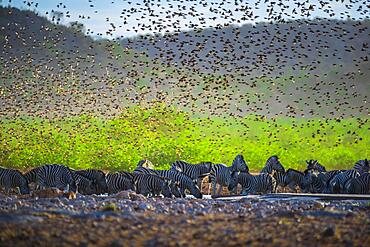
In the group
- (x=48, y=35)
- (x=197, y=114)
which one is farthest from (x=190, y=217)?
(x=48, y=35)

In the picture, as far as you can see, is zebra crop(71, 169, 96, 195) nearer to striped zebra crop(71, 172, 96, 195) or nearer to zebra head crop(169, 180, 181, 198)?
striped zebra crop(71, 172, 96, 195)

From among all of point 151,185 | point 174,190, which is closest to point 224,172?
point 174,190

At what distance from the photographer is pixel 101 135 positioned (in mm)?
51656

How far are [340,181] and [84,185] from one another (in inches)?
343

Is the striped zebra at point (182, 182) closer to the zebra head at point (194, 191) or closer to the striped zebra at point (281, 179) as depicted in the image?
the zebra head at point (194, 191)

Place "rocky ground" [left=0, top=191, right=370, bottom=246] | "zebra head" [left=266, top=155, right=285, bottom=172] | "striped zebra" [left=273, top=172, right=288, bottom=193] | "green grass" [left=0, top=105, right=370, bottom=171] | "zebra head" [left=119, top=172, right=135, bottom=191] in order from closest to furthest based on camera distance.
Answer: "rocky ground" [left=0, top=191, right=370, bottom=246] < "zebra head" [left=119, top=172, right=135, bottom=191] < "striped zebra" [left=273, top=172, right=288, bottom=193] < "zebra head" [left=266, top=155, right=285, bottom=172] < "green grass" [left=0, top=105, right=370, bottom=171]

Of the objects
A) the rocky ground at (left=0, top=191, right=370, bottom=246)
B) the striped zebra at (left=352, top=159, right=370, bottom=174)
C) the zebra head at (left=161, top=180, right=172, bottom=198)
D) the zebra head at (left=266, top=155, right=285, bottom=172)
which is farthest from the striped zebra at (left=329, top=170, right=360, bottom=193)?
the rocky ground at (left=0, top=191, right=370, bottom=246)

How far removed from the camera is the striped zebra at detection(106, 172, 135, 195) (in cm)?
2809

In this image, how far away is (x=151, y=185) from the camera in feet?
90.3

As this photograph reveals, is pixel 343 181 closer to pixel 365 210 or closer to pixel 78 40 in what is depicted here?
pixel 365 210

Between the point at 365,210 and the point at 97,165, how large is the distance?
89.7 ft

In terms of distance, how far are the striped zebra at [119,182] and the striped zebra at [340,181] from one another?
7004mm

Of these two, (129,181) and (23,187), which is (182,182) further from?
(23,187)

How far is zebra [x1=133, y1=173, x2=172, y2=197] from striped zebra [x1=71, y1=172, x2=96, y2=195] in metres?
1.65
